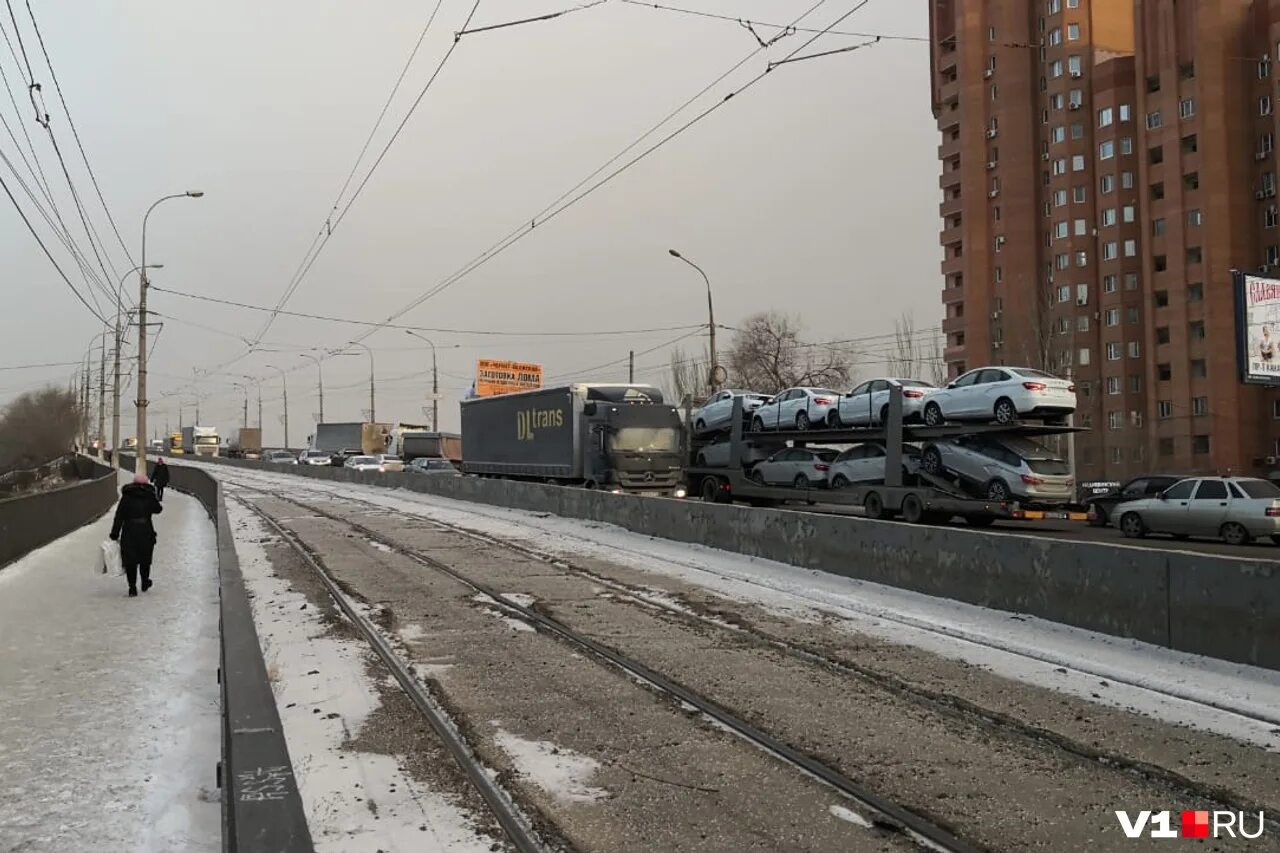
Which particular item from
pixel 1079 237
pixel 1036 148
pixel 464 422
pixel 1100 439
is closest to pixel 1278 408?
pixel 1100 439

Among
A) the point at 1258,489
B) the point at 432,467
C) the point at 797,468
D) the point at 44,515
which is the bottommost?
the point at 44,515

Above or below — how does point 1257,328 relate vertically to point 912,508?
above

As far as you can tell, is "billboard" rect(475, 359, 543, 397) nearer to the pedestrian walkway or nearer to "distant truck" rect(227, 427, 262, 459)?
"distant truck" rect(227, 427, 262, 459)

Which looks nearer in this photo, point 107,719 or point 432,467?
point 107,719

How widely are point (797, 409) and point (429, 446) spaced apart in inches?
1670

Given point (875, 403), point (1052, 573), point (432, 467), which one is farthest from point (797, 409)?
point (432, 467)

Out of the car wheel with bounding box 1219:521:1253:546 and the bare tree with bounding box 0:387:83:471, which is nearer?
the car wheel with bounding box 1219:521:1253:546

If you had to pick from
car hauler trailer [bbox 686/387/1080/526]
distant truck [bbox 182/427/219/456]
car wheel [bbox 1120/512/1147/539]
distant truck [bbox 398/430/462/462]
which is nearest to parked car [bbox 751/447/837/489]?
car hauler trailer [bbox 686/387/1080/526]

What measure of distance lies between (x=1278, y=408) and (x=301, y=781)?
62.9 metres

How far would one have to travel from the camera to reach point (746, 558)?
15477 mm

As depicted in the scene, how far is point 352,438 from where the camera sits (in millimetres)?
72625

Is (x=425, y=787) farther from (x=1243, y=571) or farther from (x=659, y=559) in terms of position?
(x=659, y=559)

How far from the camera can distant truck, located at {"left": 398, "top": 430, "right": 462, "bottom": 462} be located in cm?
6106

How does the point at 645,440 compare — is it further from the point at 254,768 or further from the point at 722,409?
the point at 254,768
